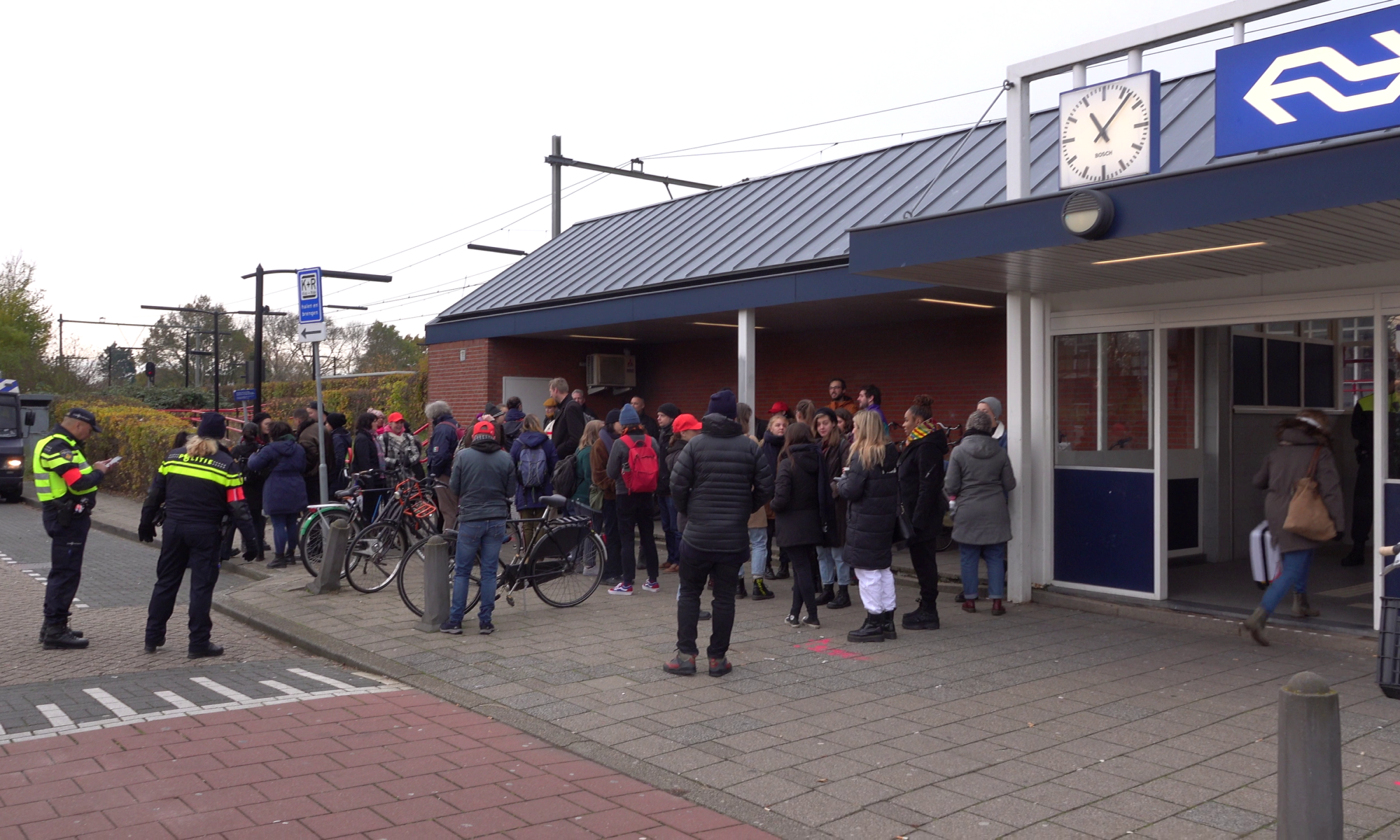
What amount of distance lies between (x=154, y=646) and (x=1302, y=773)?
7981mm

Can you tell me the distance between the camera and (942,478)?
905 cm

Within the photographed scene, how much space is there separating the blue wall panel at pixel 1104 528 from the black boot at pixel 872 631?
2.52 m

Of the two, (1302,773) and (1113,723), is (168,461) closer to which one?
(1113,723)

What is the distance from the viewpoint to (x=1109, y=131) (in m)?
8.07

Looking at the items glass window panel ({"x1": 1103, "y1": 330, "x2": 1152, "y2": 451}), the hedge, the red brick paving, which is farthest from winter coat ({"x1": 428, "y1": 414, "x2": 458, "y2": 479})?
the hedge

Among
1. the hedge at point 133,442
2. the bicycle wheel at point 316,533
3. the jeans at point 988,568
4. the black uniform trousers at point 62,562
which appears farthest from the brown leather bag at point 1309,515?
the hedge at point 133,442

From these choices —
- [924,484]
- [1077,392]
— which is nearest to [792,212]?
[1077,392]

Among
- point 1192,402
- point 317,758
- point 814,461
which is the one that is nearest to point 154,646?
point 317,758

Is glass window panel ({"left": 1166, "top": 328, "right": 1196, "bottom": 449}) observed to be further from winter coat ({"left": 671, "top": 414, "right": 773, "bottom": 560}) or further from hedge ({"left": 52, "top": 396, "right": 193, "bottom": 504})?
hedge ({"left": 52, "top": 396, "right": 193, "bottom": 504})

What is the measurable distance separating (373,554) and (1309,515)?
8.34 metres

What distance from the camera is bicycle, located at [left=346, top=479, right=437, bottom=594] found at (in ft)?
35.1

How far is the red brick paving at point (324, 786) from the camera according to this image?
15.1ft

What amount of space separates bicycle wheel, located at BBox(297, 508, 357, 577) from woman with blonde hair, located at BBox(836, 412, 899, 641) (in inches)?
224

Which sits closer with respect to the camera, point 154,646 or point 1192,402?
point 154,646
